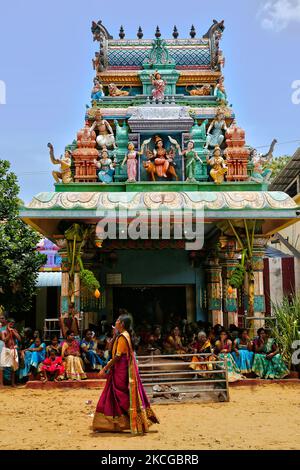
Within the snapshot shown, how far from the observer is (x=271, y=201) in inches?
435

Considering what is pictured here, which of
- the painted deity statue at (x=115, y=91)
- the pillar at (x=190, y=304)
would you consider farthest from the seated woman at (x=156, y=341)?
the painted deity statue at (x=115, y=91)

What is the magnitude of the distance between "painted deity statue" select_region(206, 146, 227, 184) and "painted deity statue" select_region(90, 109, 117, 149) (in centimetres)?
298

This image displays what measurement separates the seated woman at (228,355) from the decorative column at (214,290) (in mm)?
4091

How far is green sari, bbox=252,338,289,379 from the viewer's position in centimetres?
990

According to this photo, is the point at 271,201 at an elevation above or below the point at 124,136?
below

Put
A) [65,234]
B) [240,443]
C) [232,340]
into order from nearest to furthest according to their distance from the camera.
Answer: [240,443], [232,340], [65,234]

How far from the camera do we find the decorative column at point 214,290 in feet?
48.1

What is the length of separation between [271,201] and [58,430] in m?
7.06

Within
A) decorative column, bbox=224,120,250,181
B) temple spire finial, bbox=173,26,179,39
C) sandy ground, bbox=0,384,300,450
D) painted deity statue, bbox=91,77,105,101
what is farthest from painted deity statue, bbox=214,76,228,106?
sandy ground, bbox=0,384,300,450

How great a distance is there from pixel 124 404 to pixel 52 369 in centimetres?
429

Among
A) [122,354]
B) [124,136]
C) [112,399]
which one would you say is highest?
[124,136]

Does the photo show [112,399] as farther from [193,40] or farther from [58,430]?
[193,40]

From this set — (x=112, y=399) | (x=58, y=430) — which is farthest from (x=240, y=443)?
(x=58, y=430)

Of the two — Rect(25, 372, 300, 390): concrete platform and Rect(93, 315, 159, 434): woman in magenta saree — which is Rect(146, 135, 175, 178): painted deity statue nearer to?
Rect(25, 372, 300, 390): concrete platform
